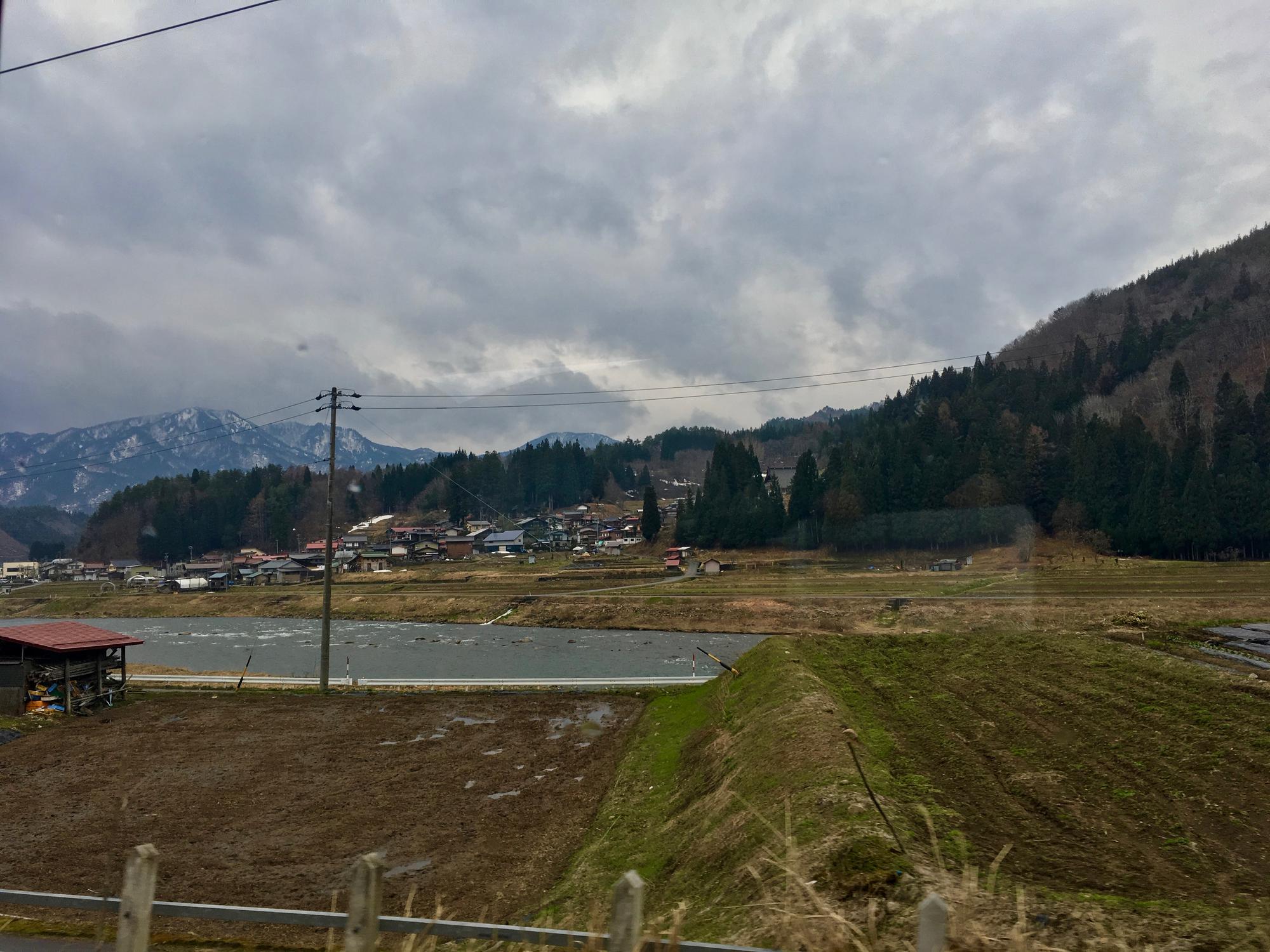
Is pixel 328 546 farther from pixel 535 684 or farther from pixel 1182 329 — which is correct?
pixel 1182 329

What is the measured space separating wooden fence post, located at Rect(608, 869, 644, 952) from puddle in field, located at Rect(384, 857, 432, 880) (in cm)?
813

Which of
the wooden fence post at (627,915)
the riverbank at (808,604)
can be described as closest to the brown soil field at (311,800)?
the wooden fence post at (627,915)

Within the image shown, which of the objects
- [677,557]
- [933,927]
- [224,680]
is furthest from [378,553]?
[933,927]

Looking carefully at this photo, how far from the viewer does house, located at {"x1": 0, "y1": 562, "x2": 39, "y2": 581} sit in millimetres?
122750

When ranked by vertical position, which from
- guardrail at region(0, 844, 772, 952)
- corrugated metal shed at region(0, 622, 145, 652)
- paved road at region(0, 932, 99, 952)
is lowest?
paved road at region(0, 932, 99, 952)

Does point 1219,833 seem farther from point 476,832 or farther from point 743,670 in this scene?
point 743,670

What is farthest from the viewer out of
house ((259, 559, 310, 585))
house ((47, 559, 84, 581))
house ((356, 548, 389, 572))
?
house ((47, 559, 84, 581))

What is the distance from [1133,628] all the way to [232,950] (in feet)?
92.0

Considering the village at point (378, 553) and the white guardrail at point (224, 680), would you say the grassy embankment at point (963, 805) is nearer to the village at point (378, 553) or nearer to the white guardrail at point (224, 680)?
the white guardrail at point (224, 680)

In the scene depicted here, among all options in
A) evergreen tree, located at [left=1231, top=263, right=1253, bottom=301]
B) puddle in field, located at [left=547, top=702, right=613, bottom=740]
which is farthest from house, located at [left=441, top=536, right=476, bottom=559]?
evergreen tree, located at [left=1231, top=263, right=1253, bottom=301]

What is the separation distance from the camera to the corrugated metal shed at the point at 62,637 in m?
20.9

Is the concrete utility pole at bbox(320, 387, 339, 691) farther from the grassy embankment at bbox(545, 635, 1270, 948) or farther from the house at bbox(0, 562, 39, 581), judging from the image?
the house at bbox(0, 562, 39, 581)

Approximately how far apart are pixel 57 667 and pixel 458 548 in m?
80.7

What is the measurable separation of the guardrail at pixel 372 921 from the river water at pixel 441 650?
Answer: 24179 millimetres
